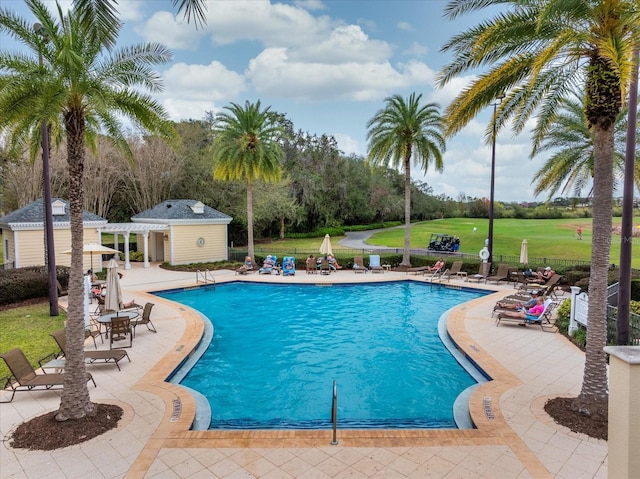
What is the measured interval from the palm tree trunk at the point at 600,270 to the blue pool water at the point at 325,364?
247cm

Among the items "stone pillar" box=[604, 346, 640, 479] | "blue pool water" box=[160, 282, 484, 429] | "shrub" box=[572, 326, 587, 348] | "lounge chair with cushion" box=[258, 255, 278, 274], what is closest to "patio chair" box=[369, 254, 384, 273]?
"lounge chair with cushion" box=[258, 255, 278, 274]

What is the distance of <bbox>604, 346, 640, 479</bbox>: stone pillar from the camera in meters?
3.89

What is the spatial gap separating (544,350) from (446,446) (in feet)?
20.7

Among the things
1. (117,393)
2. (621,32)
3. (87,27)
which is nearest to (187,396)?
(117,393)

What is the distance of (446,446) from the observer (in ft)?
20.4

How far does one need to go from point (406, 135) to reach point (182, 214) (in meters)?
15.5

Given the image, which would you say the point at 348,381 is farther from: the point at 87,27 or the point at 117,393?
the point at 87,27

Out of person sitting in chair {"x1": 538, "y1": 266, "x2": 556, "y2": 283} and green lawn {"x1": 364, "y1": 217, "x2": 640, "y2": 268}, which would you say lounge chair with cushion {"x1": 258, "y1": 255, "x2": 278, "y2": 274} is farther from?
green lawn {"x1": 364, "y1": 217, "x2": 640, "y2": 268}

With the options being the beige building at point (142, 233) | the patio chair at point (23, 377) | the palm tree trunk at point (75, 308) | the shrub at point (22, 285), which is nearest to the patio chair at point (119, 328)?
the patio chair at point (23, 377)

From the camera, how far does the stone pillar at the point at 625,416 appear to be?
3889 millimetres

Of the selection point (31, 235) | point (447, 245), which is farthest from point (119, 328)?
point (447, 245)

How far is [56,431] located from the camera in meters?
6.54

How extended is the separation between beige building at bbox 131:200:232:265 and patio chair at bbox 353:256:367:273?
10127 millimetres

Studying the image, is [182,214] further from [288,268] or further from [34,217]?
[288,268]
